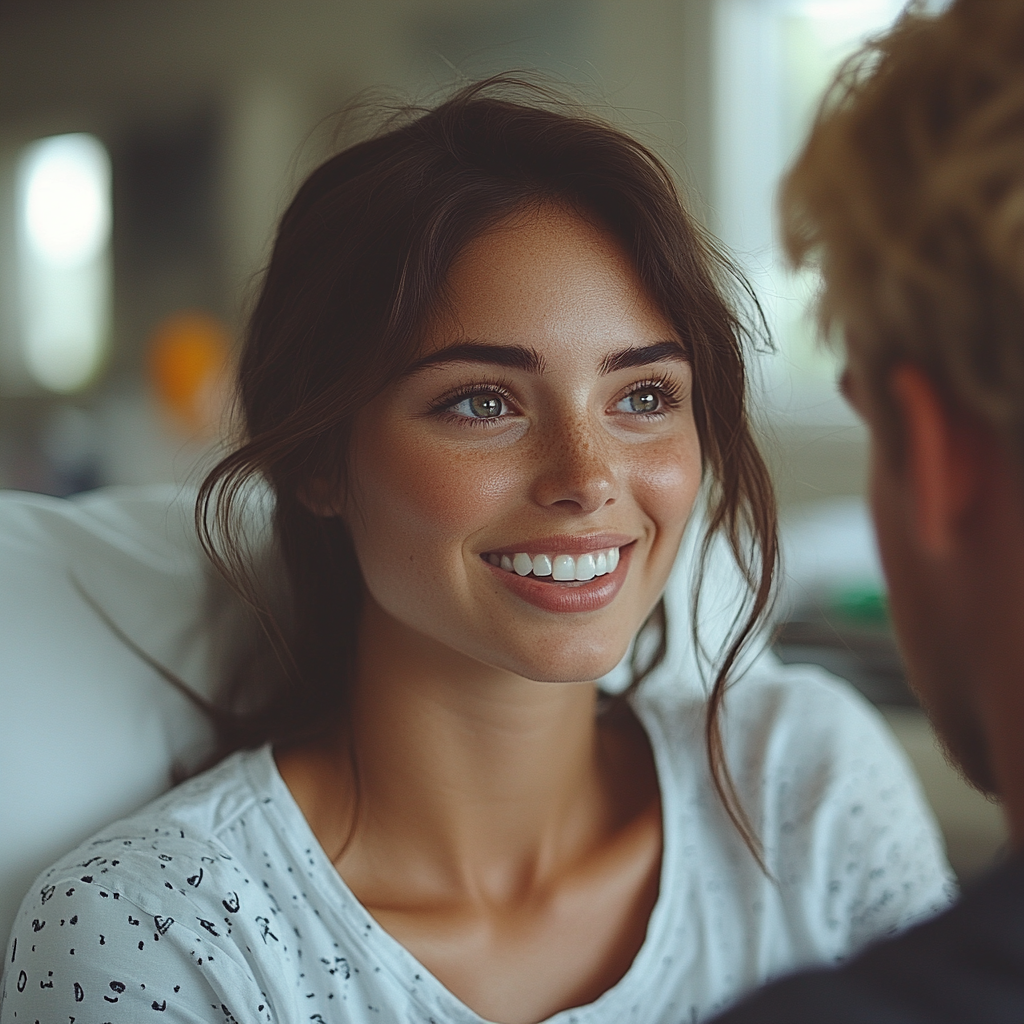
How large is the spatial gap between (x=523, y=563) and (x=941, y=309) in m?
0.48

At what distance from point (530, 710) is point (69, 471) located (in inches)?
148

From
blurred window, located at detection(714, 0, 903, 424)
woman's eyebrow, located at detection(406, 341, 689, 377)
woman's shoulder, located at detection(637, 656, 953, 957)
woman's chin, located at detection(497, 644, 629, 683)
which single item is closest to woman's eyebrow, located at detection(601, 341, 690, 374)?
woman's eyebrow, located at detection(406, 341, 689, 377)

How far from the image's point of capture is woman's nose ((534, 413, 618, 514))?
3.11ft

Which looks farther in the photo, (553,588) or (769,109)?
(769,109)

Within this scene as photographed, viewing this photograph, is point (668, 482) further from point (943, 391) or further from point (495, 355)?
point (943, 391)

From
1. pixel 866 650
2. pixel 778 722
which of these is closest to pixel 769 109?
pixel 866 650

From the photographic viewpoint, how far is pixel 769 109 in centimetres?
362

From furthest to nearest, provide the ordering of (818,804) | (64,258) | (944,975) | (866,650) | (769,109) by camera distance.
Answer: (64,258) → (769,109) → (866,650) → (818,804) → (944,975)

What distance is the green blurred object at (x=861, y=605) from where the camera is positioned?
6.73ft

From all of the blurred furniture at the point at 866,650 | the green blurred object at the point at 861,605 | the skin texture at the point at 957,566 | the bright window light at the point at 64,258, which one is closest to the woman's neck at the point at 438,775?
the skin texture at the point at 957,566

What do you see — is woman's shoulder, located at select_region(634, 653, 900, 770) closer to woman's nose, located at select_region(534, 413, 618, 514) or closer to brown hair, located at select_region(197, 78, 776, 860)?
brown hair, located at select_region(197, 78, 776, 860)

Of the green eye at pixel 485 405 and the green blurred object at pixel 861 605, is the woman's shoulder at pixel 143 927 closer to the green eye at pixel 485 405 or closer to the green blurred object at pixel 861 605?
the green eye at pixel 485 405

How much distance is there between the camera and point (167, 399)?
4.79 meters

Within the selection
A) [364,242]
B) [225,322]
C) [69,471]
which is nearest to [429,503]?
[364,242]
